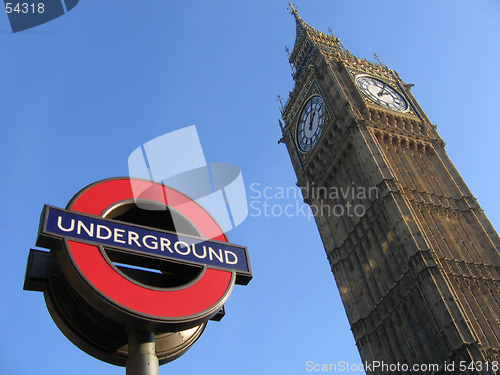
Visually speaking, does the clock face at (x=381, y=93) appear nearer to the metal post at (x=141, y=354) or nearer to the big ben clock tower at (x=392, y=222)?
the big ben clock tower at (x=392, y=222)

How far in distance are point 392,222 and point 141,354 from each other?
32.2 meters

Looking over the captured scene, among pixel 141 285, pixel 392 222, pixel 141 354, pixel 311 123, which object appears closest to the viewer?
pixel 141 354

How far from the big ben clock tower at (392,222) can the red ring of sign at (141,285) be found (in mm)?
25416

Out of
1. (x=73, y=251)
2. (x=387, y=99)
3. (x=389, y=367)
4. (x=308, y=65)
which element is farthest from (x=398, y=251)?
(x=73, y=251)

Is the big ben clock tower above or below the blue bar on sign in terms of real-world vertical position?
above

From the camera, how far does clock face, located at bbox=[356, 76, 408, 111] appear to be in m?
48.7

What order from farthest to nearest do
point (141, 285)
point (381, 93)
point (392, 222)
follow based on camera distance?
point (381, 93) < point (392, 222) < point (141, 285)

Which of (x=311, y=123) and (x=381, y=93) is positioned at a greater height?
(x=381, y=93)

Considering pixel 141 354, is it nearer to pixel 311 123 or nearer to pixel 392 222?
pixel 392 222

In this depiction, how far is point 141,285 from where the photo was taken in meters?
6.56

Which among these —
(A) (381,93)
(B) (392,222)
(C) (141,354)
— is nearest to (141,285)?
(C) (141,354)

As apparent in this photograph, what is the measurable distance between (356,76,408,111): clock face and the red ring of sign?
142ft

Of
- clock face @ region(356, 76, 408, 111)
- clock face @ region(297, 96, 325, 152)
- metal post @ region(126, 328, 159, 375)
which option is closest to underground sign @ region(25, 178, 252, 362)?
metal post @ region(126, 328, 159, 375)

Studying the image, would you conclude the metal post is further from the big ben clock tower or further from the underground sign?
the big ben clock tower
